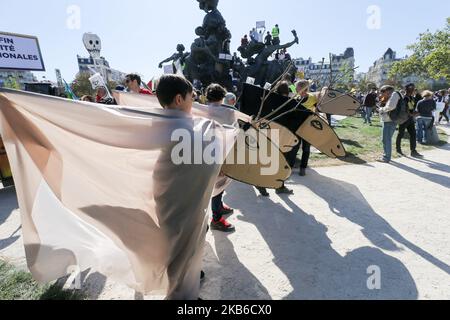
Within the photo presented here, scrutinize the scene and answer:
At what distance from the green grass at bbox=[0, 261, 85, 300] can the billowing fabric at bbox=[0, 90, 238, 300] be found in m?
0.16

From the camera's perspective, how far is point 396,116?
6238mm

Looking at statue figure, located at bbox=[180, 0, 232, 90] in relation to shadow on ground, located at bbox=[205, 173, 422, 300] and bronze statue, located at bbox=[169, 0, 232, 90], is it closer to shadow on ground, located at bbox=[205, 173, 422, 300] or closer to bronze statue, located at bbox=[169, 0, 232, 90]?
bronze statue, located at bbox=[169, 0, 232, 90]

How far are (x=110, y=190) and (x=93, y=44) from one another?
8.95 metres

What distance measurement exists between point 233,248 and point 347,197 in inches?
99.8

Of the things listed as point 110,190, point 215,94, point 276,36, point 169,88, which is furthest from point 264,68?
point 110,190

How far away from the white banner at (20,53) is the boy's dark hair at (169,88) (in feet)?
21.5

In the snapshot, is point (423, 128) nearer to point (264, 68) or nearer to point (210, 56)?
point (264, 68)

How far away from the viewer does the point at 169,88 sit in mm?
1981

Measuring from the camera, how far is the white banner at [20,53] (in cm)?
618

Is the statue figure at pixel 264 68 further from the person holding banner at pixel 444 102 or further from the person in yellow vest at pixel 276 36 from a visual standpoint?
the person holding banner at pixel 444 102

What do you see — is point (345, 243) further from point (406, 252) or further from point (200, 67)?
point (200, 67)

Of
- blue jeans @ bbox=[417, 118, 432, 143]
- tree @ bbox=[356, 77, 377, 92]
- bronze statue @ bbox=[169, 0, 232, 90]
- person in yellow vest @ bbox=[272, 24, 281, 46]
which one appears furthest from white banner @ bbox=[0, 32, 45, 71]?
person in yellow vest @ bbox=[272, 24, 281, 46]
